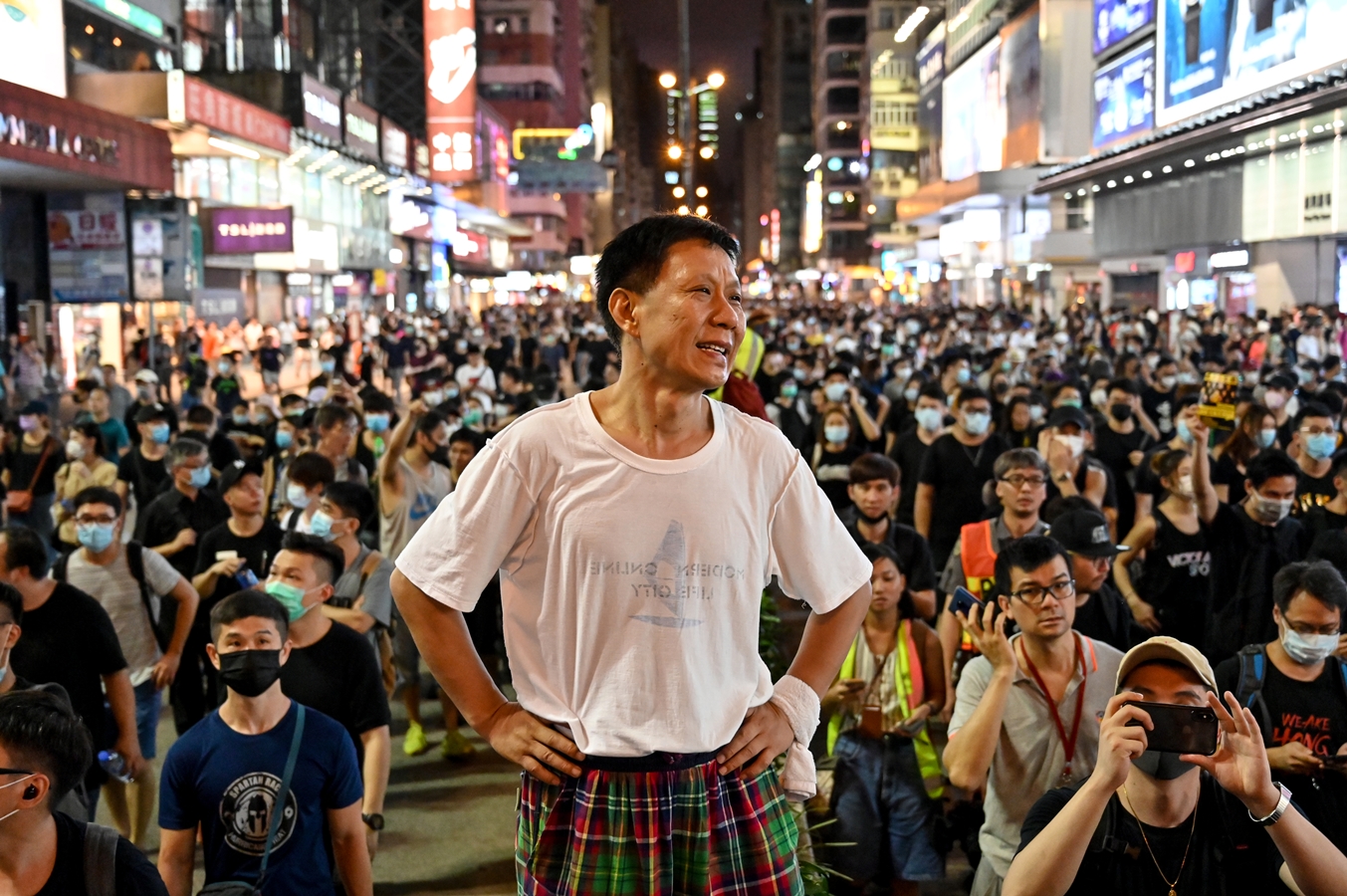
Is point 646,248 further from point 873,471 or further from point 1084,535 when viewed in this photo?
point 873,471

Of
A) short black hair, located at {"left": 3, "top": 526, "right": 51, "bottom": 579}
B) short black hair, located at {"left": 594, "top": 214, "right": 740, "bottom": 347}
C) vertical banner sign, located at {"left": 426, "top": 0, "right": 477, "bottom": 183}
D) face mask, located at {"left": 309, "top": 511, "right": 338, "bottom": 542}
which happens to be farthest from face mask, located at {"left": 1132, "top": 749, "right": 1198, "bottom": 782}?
vertical banner sign, located at {"left": 426, "top": 0, "right": 477, "bottom": 183}

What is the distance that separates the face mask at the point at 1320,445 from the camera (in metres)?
8.78

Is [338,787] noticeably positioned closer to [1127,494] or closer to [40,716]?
[40,716]

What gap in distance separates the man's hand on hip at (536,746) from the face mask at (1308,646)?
3200 mm

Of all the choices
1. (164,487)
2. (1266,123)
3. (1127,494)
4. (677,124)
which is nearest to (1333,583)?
(1127,494)

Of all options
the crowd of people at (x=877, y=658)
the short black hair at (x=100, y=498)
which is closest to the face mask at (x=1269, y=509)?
the crowd of people at (x=877, y=658)

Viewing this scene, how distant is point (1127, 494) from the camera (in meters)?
10.6

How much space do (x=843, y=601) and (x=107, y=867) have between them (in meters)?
1.85

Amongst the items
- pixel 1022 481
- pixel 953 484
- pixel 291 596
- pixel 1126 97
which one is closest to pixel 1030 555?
pixel 1022 481

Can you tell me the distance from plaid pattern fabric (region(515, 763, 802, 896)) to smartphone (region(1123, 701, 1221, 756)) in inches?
37.4

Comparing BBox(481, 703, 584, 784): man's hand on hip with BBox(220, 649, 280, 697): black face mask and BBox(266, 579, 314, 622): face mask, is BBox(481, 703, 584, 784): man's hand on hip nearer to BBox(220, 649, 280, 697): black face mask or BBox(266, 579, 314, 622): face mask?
BBox(220, 649, 280, 697): black face mask

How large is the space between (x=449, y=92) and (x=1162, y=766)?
65997 millimetres

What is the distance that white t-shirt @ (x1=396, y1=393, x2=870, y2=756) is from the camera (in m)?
2.73

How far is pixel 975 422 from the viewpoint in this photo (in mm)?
9859
